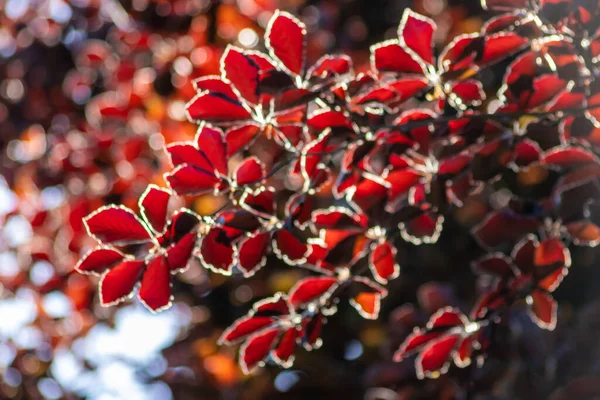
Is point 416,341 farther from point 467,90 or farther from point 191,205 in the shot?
point 191,205

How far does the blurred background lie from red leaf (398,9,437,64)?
902 mm

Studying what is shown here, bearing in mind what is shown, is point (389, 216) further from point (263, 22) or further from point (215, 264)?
point (263, 22)

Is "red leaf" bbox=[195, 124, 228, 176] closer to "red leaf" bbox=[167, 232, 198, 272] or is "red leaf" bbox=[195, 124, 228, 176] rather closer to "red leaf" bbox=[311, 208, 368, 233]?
"red leaf" bbox=[167, 232, 198, 272]

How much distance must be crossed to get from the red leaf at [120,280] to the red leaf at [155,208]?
0.07 metres

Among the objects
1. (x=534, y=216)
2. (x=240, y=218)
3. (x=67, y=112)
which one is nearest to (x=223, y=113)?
(x=240, y=218)

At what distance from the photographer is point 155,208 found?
0.88 m

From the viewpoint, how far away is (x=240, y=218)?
3.02 feet

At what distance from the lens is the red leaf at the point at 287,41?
90 cm

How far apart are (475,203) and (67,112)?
6.67 feet

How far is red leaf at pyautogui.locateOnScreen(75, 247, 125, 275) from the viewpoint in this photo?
35.0 inches

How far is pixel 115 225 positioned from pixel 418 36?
1.74ft

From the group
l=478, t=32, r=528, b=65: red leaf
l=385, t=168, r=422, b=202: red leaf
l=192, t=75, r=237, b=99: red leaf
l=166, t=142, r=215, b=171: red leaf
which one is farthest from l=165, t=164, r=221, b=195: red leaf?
l=478, t=32, r=528, b=65: red leaf

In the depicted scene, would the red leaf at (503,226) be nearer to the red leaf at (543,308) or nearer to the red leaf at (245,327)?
the red leaf at (543,308)

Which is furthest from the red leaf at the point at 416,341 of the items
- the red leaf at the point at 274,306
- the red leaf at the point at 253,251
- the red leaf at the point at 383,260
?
the red leaf at the point at 253,251
